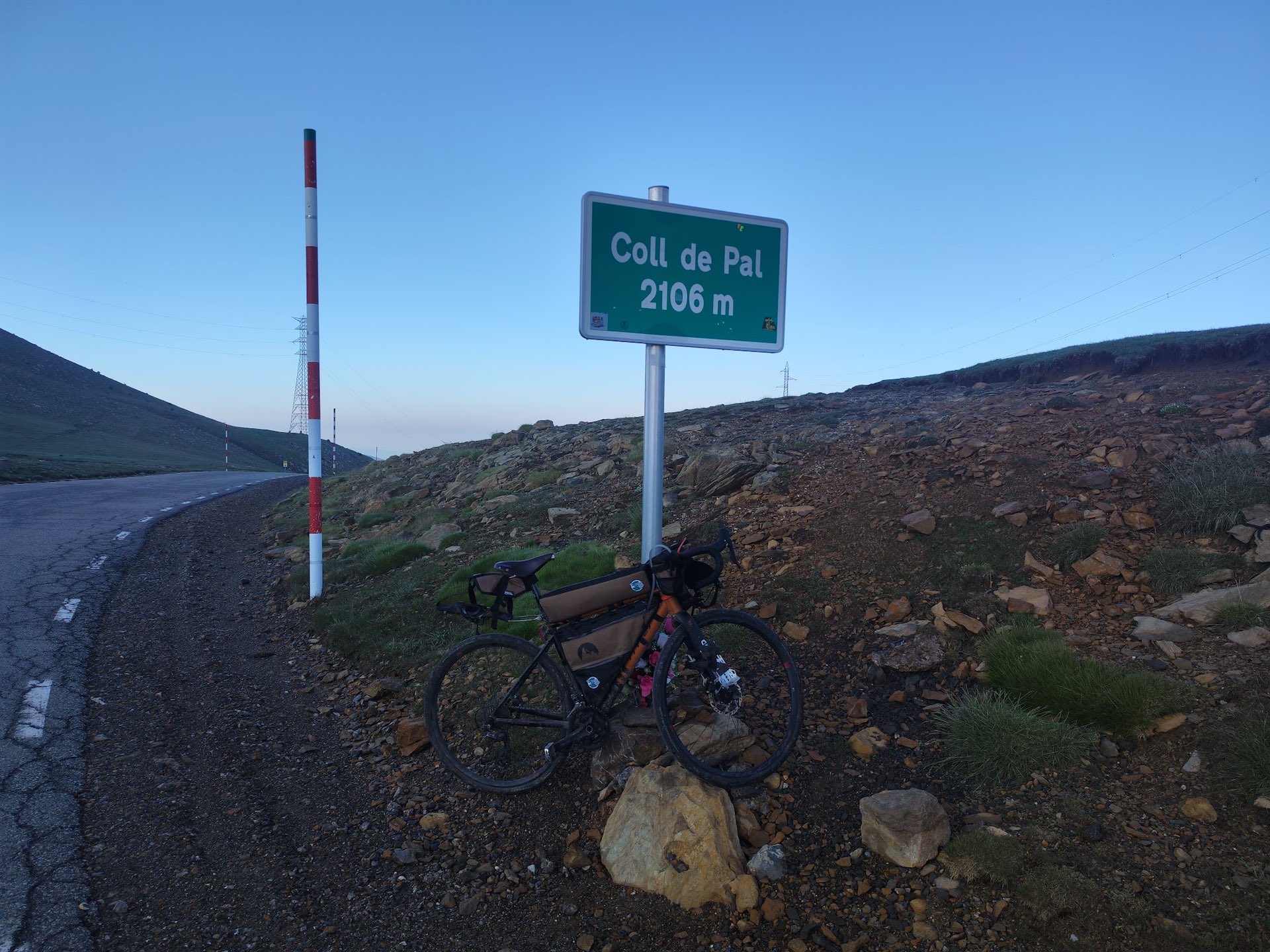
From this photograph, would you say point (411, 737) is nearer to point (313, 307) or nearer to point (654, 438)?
point (654, 438)

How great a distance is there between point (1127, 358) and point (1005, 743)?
49.4 ft

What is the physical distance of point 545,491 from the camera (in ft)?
36.5

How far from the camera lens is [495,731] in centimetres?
409

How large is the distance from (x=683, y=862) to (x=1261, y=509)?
16.6ft

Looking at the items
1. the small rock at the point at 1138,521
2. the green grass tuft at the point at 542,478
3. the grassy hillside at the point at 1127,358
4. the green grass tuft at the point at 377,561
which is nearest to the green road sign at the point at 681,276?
the small rock at the point at 1138,521

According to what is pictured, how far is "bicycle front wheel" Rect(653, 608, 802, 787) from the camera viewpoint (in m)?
3.65

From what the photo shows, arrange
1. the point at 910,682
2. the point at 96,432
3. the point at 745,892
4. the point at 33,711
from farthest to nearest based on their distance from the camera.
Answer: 1. the point at 96,432
2. the point at 33,711
3. the point at 910,682
4. the point at 745,892

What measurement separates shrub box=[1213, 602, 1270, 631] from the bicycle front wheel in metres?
2.66

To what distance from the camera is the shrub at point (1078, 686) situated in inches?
142

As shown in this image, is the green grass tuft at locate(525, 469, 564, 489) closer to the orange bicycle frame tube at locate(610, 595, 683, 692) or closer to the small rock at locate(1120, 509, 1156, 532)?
the orange bicycle frame tube at locate(610, 595, 683, 692)

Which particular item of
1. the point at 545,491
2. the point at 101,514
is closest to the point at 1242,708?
the point at 545,491

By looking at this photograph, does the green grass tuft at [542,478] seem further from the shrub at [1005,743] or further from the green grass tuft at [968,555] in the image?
the shrub at [1005,743]

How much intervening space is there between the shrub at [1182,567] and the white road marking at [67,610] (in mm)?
9514

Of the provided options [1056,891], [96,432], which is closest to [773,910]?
[1056,891]
